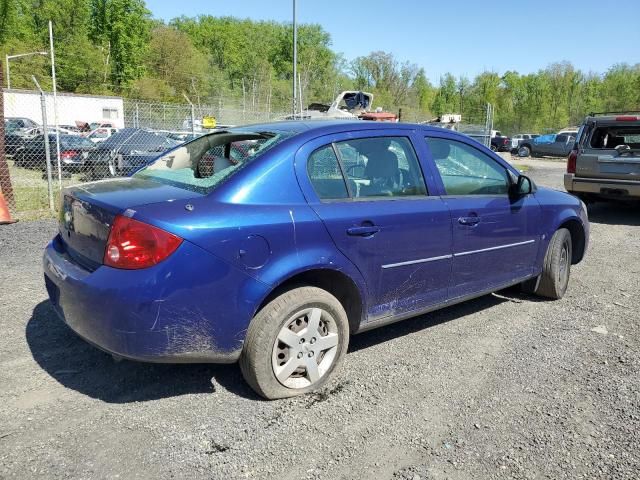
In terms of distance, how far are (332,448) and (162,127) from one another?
19.6m

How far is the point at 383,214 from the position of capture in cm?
338

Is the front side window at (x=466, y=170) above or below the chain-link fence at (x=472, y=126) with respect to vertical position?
below

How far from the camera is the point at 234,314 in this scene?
9.23 feet

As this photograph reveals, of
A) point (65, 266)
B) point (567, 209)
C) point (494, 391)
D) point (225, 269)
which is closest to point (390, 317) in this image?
point (494, 391)

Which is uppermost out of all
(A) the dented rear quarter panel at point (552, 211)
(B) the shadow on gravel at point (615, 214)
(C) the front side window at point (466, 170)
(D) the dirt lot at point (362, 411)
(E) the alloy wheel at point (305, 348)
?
(C) the front side window at point (466, 170)

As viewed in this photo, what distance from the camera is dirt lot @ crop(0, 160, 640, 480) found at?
2555mm

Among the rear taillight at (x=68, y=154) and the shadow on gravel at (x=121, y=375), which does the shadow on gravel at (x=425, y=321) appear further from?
the rear taillight at (x=68, y=154)

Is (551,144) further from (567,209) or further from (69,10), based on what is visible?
(69,10)

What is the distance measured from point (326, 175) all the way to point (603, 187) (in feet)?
26.8

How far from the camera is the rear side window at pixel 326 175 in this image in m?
3.20

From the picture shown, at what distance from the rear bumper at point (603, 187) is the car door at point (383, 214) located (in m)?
7.13

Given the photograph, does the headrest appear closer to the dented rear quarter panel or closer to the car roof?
the car roof

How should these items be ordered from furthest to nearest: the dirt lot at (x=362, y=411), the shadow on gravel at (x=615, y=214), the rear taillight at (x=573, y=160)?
the rear taillight at (x=573, y=160) < the shadow on gravel at (x=615, y=214) < the dirt lot at (x=362, y=411)

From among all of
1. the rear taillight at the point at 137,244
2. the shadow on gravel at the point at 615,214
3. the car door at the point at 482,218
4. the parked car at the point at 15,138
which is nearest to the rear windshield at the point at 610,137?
the shadow on gravel at the point at 615,214
